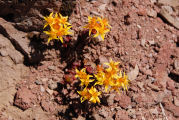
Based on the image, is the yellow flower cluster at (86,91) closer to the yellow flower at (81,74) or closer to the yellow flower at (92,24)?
the yellow flower at (81,74)

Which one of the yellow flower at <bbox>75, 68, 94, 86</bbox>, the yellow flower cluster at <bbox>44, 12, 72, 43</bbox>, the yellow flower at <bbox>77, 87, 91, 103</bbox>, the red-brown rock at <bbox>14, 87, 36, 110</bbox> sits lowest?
the red-brown rock at <bbox>14, 87, 36, 110</bbox>

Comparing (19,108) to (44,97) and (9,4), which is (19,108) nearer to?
(44,97)

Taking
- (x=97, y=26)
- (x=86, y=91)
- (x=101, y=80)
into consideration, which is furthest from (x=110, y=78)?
(x=97, y=26)

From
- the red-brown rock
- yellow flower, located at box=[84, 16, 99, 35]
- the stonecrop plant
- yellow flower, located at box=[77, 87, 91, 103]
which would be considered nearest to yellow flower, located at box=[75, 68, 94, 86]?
the stonecrop plant

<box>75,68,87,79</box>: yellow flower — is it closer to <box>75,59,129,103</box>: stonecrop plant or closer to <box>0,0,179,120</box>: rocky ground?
<box>75,59,129,103</box>: stonecrop plant

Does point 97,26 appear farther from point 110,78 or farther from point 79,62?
point 110,78

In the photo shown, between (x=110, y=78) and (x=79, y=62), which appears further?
(x=79, y=62)

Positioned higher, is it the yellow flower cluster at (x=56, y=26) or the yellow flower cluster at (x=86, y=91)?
the yellow flower cluster at (x=56, y=26)

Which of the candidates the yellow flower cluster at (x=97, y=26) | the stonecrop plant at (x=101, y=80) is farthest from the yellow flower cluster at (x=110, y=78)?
the yellow flower cluster at (x=97, y=26)
